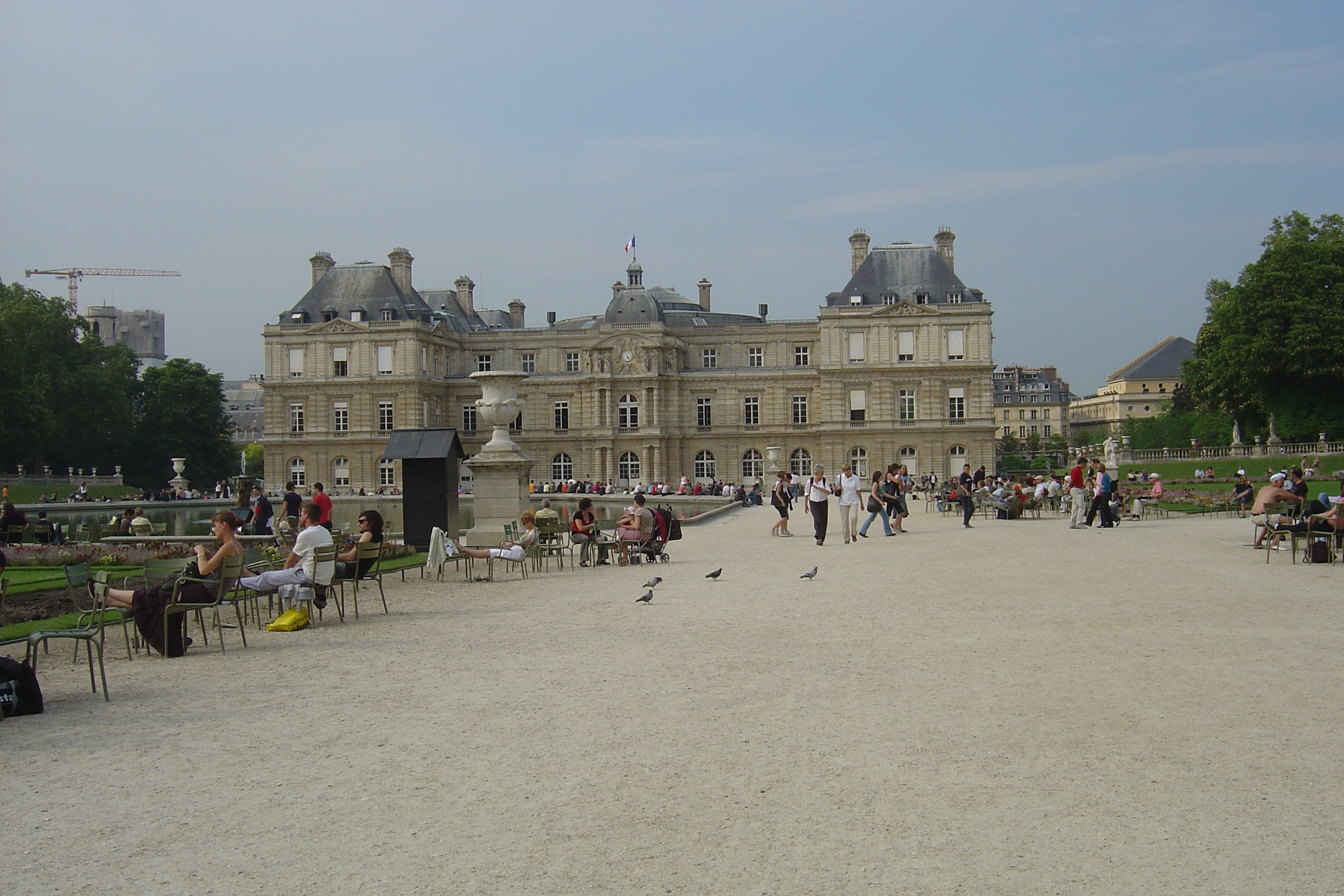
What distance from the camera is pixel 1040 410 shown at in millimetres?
123500

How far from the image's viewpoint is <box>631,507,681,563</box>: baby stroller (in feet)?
55.5

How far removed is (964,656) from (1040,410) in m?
121

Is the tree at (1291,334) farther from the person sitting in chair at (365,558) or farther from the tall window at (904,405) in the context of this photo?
the person sitting in chair at (365,558)

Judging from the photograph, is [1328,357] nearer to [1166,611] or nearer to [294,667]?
[1166,611]

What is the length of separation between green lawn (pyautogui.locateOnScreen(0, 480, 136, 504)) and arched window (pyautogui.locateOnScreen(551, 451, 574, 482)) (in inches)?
813

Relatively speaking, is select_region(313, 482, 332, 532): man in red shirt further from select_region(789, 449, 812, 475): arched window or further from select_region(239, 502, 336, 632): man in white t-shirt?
select_region(789, 449, 812, 475): arched window

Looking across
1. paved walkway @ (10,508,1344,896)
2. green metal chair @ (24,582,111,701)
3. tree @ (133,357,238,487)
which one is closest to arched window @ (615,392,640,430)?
tree @ (133,357,238,487)

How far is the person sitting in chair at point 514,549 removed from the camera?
48.1ft

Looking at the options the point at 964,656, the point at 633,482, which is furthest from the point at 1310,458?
the point at 964,656

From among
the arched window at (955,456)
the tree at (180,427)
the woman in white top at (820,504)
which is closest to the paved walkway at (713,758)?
the woman in white top at (820,504)

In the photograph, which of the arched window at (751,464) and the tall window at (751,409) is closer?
the arched window at (751,464)

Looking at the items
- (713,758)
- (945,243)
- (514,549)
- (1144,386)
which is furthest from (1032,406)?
(713,758)

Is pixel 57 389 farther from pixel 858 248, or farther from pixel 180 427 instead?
pixel 858 248

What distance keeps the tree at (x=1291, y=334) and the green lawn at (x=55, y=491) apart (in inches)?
1993
